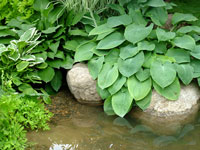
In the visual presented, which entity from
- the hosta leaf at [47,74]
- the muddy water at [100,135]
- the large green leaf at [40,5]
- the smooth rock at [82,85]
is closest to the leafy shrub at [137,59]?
the smooth rock at [82,85]

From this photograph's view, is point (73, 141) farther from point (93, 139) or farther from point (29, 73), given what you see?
point (29, 73)

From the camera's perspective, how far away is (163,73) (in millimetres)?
4180

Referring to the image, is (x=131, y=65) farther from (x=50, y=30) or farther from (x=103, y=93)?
(x=50, y=30)

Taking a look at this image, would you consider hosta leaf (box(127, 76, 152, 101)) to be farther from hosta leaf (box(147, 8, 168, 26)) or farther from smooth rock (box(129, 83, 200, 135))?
hosta leaf (box(147, 8, 168, 26))

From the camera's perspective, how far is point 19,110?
3779 mm

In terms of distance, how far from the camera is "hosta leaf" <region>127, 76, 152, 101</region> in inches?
165

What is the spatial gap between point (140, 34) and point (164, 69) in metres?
0.55

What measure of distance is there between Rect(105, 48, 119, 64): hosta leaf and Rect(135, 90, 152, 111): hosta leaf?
0.64m

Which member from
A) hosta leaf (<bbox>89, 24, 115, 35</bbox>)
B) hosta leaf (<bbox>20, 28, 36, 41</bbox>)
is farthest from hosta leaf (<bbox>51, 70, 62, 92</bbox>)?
hosta leaf (<bbox>89, 24, 115, 35</bbox>)

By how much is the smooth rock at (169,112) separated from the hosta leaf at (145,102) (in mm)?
72

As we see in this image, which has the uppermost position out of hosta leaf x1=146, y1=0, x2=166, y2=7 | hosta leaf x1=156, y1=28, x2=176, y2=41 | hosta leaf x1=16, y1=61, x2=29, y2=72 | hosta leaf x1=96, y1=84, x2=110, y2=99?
hosta leaf x1=146, y1=0, x2=166, y2=7

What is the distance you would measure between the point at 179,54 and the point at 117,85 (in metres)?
0.92

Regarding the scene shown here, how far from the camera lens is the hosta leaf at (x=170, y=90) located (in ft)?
13.9

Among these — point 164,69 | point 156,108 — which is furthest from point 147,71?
point 156,108
